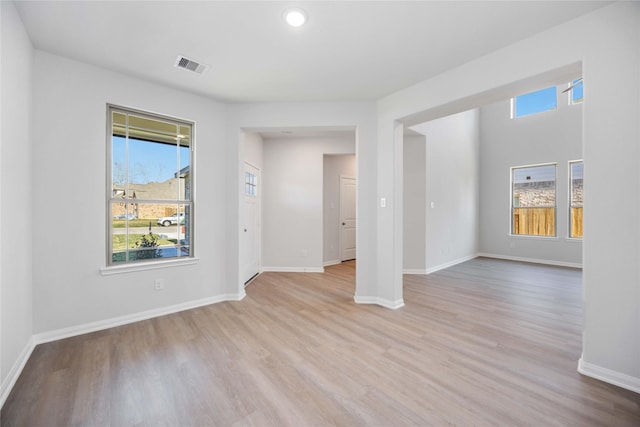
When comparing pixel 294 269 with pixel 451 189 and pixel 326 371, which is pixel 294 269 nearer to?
pixel 326 371

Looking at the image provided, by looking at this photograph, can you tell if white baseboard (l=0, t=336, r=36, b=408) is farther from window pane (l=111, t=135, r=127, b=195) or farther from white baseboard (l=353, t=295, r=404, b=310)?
white baseboard (l=353, t=295, r=404, b=310)

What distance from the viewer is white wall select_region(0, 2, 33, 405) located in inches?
70.1

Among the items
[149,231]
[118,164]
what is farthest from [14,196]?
[149,231]

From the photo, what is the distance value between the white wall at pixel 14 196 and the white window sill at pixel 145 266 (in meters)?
0.57

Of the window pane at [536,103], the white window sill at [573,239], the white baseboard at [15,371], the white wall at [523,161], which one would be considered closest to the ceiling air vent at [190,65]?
the white baseboard at [15,371]

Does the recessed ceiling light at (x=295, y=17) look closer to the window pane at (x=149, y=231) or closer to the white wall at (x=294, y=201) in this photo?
the window pane at (x=149, y=231)

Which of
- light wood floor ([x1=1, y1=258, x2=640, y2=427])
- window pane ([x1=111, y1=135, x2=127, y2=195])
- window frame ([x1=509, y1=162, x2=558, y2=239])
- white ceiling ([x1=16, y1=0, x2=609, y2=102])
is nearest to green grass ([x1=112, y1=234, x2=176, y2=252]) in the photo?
window pane ([x1=111, y1=135, x2=127, y2=195])

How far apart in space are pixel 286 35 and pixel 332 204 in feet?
13.9

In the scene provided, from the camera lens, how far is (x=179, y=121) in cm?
335

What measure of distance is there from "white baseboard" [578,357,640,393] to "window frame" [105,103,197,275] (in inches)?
152

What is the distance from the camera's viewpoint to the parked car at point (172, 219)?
3.24 meters

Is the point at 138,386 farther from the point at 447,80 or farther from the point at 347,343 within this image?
the point at 447,80

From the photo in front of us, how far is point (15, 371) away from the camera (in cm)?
195

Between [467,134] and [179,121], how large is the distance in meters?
6.39
